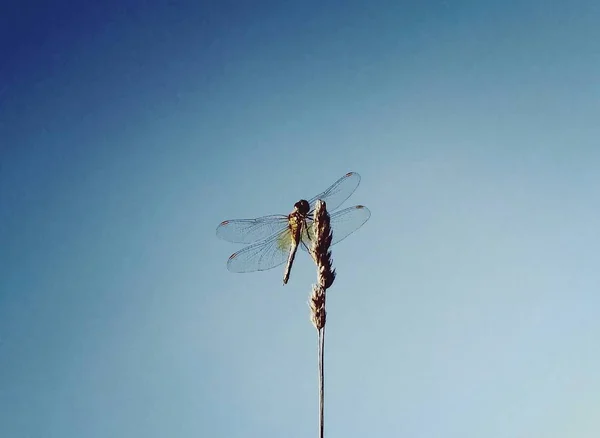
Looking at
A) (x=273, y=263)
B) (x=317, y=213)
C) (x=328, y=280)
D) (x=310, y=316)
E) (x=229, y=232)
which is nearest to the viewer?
(x=310, y=316)

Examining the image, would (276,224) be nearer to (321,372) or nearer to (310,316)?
(310,316)

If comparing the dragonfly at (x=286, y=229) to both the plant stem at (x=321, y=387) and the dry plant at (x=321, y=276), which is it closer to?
the dry plant at (x=321, y=276)

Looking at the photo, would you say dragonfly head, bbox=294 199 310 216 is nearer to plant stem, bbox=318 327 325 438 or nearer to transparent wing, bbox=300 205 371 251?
transparent wing, bbox=300 205 371 251

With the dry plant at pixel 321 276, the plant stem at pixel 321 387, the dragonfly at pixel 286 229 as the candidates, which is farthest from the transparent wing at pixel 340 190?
the plant stem at pixel 321 387

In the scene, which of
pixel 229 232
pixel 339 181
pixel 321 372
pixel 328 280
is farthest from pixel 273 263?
pixel 321 372

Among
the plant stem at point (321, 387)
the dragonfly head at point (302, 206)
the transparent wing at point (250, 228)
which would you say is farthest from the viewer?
the transparent wing at point (250, 228)

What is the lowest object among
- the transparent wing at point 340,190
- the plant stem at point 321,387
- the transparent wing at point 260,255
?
the plant stem at point 321,387
